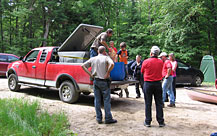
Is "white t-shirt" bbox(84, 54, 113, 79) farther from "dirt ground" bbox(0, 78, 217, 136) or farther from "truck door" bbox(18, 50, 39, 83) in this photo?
"truck door" bbox(18, 50, 39, 83)

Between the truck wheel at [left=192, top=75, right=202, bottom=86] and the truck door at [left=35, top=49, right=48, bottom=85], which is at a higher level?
the truck door at [left=35, top=49, right=48, bottom=85]

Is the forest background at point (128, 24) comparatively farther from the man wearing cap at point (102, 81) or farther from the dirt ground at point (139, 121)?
the man wearing cap at point (102, 81)

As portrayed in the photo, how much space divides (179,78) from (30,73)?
8.54 meters

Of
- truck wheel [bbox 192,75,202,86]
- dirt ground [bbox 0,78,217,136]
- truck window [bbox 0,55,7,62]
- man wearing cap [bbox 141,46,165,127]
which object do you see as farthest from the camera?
truck window [bbox 0,55,7,62]

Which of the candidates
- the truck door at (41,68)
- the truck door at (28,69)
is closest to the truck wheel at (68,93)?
the truck door at (41,68)

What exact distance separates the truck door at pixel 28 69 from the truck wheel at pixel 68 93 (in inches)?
71.6

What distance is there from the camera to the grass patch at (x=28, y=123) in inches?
139

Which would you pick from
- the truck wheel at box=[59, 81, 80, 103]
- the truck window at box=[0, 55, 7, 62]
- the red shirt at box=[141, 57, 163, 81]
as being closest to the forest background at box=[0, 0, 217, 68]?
the truck window at box=[0, 55, 7, 62]

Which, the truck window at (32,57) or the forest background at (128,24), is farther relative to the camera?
the forest background at (128,24)

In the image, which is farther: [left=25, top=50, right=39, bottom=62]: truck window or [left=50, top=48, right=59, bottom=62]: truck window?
[left=25, top=50, right=39, bottom=62]: truck window

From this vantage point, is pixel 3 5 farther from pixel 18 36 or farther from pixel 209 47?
pixel 209 47

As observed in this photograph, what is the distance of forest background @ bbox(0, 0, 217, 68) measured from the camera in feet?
57.4

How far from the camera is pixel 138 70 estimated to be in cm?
803

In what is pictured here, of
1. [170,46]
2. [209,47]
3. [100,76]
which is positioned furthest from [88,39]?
[209,47]
